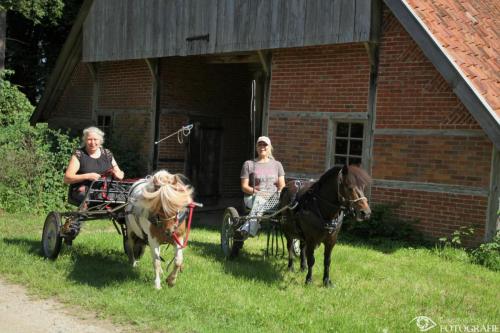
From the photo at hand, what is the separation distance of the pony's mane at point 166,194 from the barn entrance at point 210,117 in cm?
764

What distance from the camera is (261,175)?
26.0 ft

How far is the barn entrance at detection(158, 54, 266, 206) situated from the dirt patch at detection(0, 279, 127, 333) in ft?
27.5

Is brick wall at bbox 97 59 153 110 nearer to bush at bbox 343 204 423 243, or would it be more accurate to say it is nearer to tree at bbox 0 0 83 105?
bush at bbox 343 204 423 243

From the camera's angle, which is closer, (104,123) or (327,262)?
(327,262)

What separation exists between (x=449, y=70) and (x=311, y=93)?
116 inches

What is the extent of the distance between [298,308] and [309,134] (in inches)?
225

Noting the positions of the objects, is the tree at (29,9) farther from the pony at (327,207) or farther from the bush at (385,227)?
the pony at (327,207)

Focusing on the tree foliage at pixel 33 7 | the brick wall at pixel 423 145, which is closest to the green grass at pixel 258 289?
the brick wall at pixel 423 145

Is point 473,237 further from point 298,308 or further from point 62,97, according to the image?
point 62,97

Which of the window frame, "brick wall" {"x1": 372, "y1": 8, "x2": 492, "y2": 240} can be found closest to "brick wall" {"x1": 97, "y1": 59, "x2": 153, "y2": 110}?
the window frame

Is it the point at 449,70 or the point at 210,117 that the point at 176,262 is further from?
the point at 210,117

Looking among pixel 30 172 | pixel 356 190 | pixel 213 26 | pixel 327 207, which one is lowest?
pixel 30 172

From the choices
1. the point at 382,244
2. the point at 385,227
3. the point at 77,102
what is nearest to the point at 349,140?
the point at 385,227

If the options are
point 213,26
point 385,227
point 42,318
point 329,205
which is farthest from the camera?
point 213,26
